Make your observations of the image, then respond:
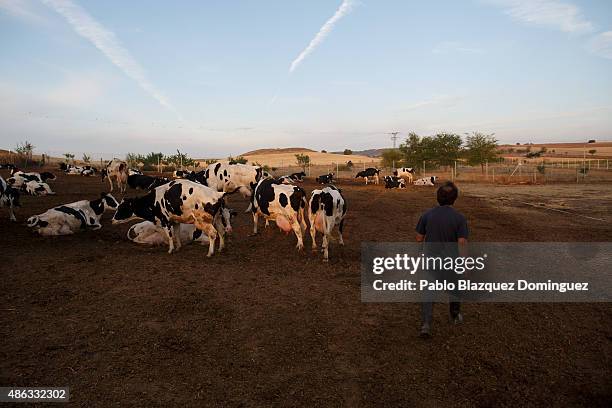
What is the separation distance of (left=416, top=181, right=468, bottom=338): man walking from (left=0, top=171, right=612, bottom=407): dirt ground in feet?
1.32

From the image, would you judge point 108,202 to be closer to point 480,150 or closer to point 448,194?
point 448,194

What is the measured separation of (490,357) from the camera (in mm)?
4594

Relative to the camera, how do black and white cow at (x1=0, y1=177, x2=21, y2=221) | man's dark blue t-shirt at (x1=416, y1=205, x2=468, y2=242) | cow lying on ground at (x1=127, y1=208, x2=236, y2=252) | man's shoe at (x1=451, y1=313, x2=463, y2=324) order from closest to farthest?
man's dark blue t-shirt at (x1=416, y1=205, x2=468, y2=242) → man's shoe at (x1=451, y1=313, x2=463, y2=324) → cow lying on ground at (x1=127, y1=208, x2=236, y2=252) → black and white cow at (x1=0, y1=177, x2=21, y2=221)

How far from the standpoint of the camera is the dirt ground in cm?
391

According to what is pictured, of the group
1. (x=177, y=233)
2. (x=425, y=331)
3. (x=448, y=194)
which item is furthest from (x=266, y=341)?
(x=177, y=233)

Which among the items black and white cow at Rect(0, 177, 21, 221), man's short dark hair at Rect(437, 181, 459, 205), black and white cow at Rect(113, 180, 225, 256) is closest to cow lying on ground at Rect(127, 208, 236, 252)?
black and white cow at Rect(113, 180, 225, 256)

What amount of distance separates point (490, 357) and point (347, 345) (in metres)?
1.79

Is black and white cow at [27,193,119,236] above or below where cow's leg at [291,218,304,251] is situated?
above

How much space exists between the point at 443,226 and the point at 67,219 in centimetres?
1078

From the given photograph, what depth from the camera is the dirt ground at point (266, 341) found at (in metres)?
3.91

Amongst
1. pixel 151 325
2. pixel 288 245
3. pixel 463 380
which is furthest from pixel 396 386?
pixel 288 245

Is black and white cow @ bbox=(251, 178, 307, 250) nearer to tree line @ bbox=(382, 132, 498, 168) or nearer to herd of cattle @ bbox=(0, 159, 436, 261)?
herd of cattle @ bbox=(0, 159, 436, 261)

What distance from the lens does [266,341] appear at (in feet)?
16.3

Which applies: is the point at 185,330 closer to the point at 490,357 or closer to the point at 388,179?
the point at 490,357
